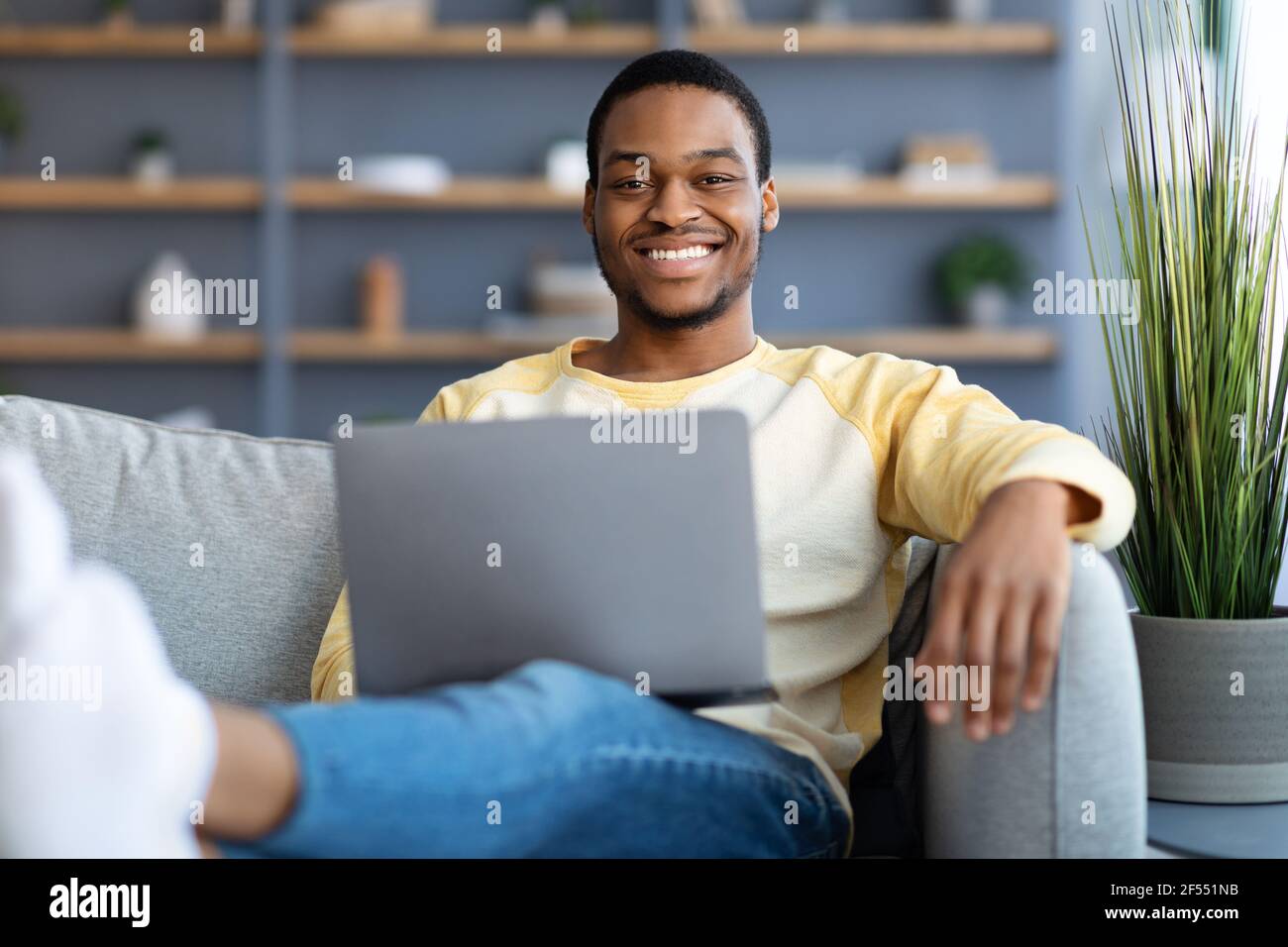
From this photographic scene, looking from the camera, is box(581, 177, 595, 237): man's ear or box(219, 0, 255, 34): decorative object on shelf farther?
box(219, 0, 255, 34): decorative object on shelf

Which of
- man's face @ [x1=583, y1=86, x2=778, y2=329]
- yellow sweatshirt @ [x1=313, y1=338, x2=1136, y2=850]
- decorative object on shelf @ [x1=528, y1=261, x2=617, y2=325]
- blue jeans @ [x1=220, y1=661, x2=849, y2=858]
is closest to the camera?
blue jeans @ [x1=220, y1=661, x2=849, y2=858]

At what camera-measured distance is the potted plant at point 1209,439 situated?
1367mm

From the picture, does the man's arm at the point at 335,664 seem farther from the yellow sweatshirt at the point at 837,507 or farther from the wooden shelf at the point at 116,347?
the wooden shelf at the point at 116,347

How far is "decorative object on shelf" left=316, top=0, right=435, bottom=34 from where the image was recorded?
3957mm

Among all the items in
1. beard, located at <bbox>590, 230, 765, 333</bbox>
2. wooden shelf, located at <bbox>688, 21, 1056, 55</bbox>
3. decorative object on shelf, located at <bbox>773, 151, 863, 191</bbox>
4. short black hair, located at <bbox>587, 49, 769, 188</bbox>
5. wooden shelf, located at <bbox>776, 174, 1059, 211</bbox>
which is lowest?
beard, located at <bbox>590, 230, 765, 333</bbox>

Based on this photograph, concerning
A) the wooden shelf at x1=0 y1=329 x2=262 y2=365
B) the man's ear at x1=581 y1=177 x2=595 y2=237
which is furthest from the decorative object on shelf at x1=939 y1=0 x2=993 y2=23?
the man's ear at x1=581 y1=177 x2=595 y2=237

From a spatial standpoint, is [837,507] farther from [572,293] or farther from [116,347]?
[116,347]

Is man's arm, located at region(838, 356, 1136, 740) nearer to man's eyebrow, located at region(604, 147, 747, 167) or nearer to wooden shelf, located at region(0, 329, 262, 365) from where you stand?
man's eyebrow, located at region(604, 147, 747, 167)

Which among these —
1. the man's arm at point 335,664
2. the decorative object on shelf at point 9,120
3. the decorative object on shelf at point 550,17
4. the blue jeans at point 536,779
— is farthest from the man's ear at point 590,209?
the decorative object on shelf at point 9,120

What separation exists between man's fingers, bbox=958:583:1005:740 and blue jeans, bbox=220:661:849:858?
198 millimetres

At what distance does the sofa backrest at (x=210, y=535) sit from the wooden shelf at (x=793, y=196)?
2498 mm

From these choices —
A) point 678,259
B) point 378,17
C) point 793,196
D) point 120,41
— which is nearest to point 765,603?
point 678,259
